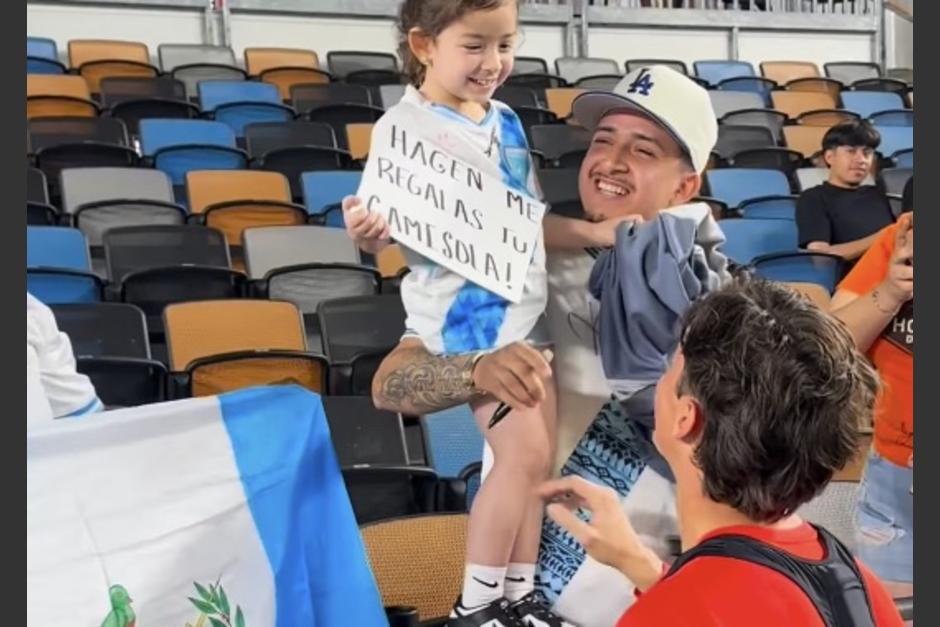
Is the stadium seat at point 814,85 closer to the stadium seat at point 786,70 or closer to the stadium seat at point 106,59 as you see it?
the stadium seat at point 786,70

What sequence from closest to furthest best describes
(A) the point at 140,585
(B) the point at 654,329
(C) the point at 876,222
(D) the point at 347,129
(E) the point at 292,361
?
(A) the point at 140,585, (B) the point at 654,329, (E) the point at 292,361, (C) the point at 876,222, (D) the point at 347,129

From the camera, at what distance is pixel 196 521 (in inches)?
60.8

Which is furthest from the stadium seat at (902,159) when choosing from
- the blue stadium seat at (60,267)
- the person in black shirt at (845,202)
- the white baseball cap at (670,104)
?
the white baseball cap at (670,104)

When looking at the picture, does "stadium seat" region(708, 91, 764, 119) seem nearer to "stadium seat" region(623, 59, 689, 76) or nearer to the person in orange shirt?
"stadium seat" region(623, 59, 689, 76)

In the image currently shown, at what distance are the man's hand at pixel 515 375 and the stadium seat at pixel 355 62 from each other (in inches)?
266

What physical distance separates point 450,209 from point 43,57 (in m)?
6.31

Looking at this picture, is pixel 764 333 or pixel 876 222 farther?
pixel 876 222

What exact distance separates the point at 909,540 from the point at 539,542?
2.88 ft

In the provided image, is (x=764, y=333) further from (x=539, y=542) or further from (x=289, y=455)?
(x=289, y=455)

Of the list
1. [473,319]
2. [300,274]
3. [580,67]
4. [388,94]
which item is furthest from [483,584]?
[580,67]

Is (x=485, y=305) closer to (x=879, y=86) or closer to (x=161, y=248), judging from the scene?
(x=161, y=248)

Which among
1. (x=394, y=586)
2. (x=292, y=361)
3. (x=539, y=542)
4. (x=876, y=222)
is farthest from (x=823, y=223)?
(x=539, y=542)

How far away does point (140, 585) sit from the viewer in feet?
4.79

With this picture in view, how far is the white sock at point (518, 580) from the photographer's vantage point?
5.49ft
